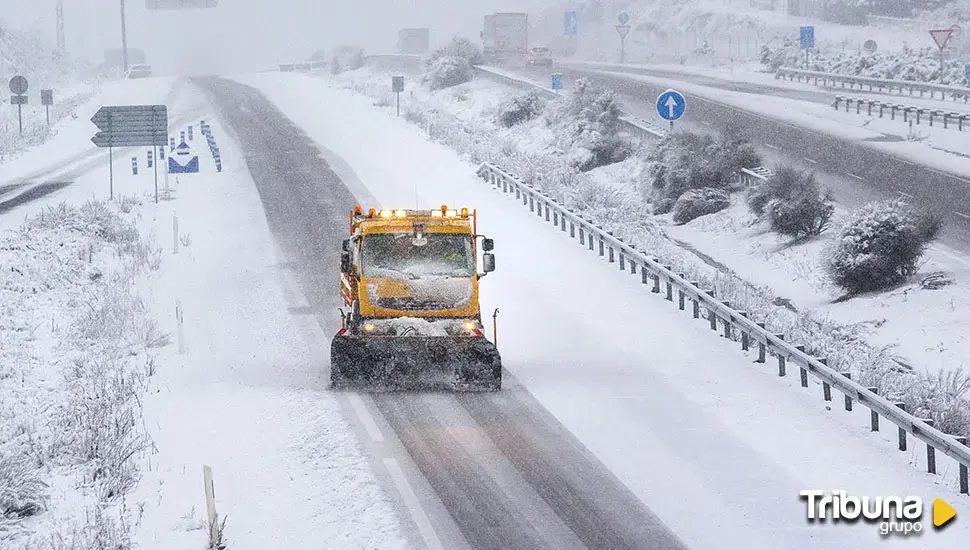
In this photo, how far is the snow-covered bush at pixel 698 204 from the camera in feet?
112

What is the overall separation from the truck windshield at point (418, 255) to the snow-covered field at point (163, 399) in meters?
1.90

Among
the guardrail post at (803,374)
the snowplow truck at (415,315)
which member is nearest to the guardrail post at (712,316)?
the guardrail post at (803,374)

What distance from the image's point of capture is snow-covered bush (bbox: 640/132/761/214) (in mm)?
35656

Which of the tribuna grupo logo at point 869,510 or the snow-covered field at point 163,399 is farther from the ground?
the snow-covered field at point 163,399

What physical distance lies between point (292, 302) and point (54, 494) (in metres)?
9.51

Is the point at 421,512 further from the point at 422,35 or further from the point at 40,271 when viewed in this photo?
the point at 422,35

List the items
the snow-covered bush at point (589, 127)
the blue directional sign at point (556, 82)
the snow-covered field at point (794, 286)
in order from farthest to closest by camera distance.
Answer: the blue directional sign at point (556, 82)
the snow-covered bush at point (589, 127)
the snow-covered field at point (794, 286)

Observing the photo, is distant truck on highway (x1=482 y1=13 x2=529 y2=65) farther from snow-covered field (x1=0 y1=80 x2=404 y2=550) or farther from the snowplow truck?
the snowplow truck

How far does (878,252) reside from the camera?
2405 centimetres

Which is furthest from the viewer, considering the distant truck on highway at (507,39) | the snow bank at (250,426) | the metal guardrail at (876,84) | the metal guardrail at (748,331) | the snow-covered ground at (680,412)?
the distant truck on highway at (507,39)

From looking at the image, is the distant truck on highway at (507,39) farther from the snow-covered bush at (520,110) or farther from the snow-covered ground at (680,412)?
the snow-covered ground at (680,412)

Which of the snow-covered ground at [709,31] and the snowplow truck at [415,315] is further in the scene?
the snow-covered ground at [709,31]

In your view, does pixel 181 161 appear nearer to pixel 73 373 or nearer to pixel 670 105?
pixel 670 105

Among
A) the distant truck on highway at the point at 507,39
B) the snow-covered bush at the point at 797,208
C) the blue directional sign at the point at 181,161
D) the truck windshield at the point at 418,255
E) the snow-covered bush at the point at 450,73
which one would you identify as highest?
the distant truck on highway at the point at 507,39
